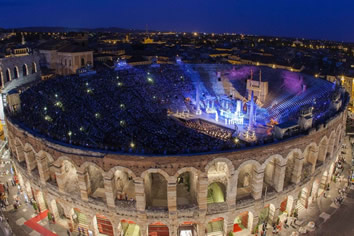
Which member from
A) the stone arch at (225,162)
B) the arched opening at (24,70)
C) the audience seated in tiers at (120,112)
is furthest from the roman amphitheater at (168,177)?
the arched opening at (24,70)

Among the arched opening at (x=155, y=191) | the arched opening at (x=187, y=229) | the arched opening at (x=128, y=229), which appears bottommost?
the arched opening at (x=128, y=229)

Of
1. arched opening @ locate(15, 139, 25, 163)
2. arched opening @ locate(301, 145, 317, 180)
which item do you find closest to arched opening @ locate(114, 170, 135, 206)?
arched opening @ locate(15, 139, 25, 163)

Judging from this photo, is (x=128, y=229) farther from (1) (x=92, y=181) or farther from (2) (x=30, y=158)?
(2) (x=30, y=158)

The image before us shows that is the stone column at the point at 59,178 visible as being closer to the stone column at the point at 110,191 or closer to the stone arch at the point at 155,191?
the stone column at the point at 110,191

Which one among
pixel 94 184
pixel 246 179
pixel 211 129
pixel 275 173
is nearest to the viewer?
pixel 275 173

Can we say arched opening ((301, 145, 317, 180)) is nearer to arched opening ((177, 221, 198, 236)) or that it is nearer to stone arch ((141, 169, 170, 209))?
arched opening ((177, 221, 198, 236))

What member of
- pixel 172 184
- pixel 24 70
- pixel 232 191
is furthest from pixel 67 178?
pixel 24 70

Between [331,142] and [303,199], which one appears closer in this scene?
[303,199]
